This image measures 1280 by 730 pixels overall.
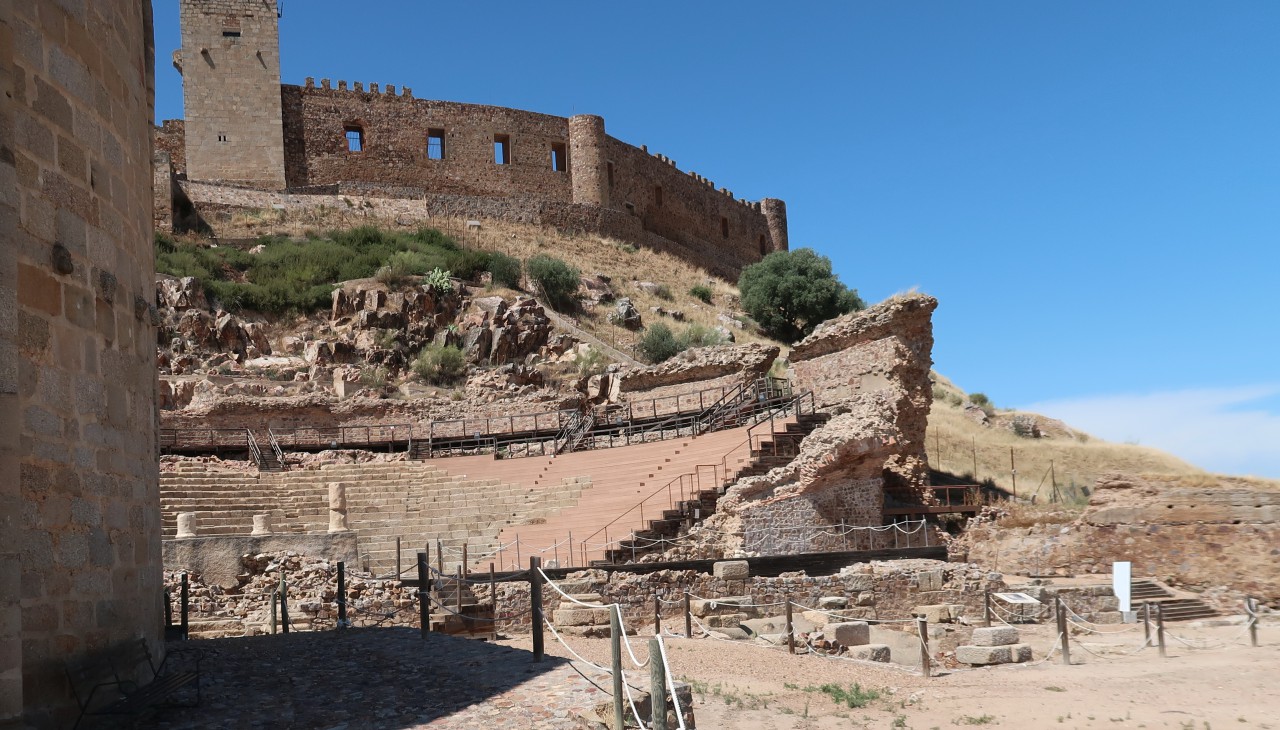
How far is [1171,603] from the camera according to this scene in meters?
14.3

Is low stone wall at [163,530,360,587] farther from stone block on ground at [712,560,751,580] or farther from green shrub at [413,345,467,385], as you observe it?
green shrub at [413,345,467,385]

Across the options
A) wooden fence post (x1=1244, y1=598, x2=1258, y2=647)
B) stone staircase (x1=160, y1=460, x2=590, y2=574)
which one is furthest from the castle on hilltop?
wooden fence post (x1=1244, y1=598, x2=1258, y2=647)

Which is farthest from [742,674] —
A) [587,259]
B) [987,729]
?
[587,259]

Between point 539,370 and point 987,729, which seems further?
point 539,370

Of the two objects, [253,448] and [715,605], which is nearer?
[715,605]

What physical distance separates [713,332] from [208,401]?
1729cm

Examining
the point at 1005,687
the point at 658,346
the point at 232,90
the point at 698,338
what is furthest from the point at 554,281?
the point at 1005,687

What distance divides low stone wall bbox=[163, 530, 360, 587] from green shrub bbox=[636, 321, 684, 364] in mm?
20407

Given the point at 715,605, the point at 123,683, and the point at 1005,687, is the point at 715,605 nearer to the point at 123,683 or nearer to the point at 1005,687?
the point at 1005,687

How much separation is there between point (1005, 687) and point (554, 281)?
31184mm

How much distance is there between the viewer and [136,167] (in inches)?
290

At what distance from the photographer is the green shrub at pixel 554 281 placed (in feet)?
132

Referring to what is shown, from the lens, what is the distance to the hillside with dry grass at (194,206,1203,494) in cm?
3045

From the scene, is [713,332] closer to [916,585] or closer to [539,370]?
[539,370]
